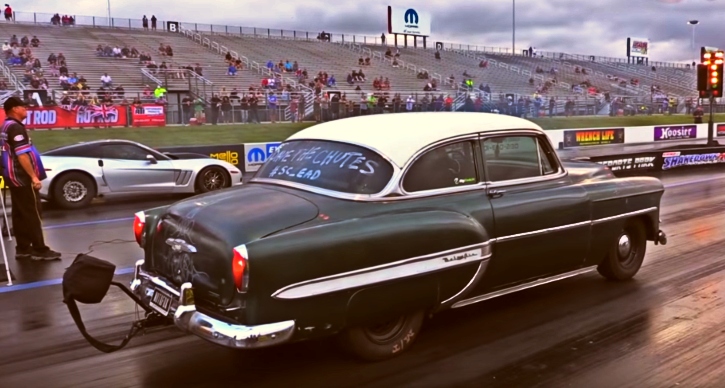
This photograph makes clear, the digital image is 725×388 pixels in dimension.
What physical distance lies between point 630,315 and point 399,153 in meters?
2.45

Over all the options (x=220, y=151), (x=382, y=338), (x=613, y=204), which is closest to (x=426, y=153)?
(x=382, y=338)

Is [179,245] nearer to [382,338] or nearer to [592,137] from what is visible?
[382,338]

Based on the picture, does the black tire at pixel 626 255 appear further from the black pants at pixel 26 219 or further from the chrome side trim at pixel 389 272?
the black pants at pixel 26 219

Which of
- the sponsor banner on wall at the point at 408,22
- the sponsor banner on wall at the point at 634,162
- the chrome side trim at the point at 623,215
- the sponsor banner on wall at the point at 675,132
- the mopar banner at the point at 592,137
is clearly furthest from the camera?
the sponsor banner on wall at the point at 408,22

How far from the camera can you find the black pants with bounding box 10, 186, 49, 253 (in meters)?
7.46

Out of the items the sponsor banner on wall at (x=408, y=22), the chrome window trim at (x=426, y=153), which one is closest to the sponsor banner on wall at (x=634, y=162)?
the chrome window trim at (x=426, y=153)

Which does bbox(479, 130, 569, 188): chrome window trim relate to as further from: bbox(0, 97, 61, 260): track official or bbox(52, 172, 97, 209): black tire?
bbox(52, 172, 97, 209): black tire

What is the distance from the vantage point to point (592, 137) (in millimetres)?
27922

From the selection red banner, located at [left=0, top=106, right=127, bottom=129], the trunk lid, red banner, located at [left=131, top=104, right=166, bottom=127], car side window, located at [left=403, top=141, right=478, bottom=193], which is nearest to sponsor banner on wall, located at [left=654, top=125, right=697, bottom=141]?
red banner, located at [left=131, top=104, right=166, bottom=127]

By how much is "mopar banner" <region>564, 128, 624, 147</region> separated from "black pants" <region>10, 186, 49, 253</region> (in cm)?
2206

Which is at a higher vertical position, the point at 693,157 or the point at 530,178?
the point at 530,178

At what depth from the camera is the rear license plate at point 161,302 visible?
14.2 ft

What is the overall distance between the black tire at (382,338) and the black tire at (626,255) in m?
2.53

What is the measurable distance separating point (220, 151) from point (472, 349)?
1360 centimetres
